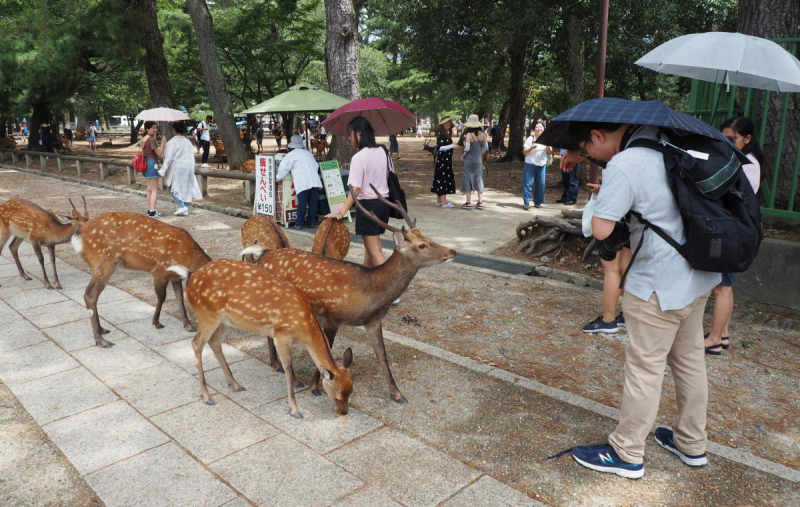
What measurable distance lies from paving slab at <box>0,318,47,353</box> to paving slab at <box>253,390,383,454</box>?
239 centimetres

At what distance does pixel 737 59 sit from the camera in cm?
444

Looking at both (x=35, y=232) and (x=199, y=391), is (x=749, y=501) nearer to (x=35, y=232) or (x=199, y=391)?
(x=199, y=391)

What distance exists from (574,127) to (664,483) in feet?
6.16

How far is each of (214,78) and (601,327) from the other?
41.5ft

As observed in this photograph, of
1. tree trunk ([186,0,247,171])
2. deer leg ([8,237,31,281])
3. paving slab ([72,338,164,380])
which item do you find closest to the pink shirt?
paving slab ([72,338,164,380])

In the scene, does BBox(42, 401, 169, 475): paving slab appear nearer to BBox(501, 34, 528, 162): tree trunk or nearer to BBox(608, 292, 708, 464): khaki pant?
BBox(608, 292, 708, 464): khaki pant

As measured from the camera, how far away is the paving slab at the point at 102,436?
3035mm

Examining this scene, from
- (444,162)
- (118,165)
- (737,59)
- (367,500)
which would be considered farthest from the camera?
(118,165)

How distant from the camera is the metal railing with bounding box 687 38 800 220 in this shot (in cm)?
571

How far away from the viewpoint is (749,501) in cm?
273

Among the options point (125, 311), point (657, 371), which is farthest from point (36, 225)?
point (657, 371)

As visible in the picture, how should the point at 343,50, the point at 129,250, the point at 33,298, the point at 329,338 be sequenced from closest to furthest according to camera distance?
the point at 329,338
the point at 129,250
the point at 33,298
the point at 343,50

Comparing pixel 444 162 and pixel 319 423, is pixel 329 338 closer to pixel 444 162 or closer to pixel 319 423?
pixel 319 423

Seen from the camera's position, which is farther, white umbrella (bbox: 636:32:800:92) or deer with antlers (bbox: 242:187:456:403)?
white umbrella (bbox: 636:32:800:92)
